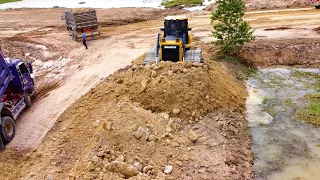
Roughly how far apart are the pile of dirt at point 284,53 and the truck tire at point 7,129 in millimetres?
14877

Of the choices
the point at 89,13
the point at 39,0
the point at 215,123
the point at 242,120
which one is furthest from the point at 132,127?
the point at 39,0

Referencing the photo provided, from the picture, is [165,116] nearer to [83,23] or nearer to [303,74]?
[303,74]

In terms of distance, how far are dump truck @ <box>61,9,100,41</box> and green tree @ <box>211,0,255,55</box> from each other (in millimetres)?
11007

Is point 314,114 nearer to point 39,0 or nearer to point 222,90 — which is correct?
point 222,90

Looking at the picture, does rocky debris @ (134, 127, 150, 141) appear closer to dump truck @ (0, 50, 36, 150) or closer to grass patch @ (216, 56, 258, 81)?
dump truck @ (0, 50, 36, 150)

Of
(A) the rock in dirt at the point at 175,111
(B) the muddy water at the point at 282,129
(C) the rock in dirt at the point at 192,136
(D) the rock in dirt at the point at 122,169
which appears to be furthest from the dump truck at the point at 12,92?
(B) the muddy water at the point at 282,129

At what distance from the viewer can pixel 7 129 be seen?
12414 mm

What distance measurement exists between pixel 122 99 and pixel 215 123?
13.1ft

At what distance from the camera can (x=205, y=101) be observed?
1415 centimetres

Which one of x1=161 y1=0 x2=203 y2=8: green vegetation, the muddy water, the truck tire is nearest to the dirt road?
the truck tire

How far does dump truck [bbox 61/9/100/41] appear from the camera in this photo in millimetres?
26000

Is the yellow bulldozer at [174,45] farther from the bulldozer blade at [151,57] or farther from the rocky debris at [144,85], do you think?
the rocky debris at [144,85]

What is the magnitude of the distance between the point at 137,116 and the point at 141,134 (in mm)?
1016

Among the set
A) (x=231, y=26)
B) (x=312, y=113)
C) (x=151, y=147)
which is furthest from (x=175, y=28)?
(x=151, y=147)
